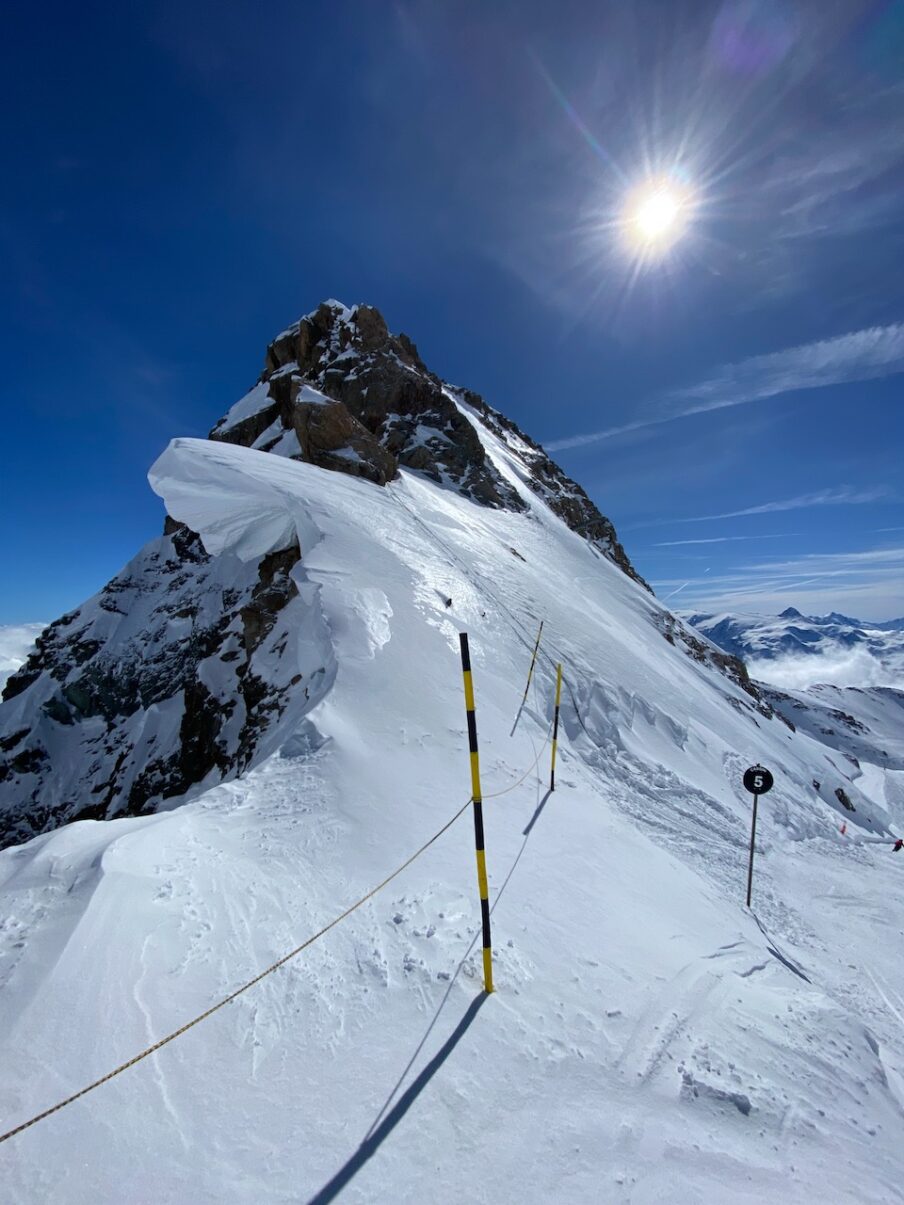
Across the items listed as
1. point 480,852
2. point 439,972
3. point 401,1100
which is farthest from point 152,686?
point 401,1100

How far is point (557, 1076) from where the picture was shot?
133 inches

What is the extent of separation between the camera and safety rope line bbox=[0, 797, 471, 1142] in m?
2.71

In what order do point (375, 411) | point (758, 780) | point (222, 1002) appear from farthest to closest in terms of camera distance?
point (375, 411)
point (758, 780)
point (222, 1002)

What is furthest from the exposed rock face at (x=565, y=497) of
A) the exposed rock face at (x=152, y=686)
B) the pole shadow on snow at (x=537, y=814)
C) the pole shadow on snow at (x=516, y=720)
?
the pole shadow on snow at (x=537, y=814)

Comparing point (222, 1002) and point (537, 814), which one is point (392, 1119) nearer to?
point (222, 1002)

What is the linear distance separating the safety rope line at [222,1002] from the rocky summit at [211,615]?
32.4ft

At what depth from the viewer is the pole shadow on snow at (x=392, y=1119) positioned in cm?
260

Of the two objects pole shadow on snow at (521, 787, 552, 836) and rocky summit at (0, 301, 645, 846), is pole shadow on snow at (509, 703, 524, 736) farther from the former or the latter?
rocky summit at (0, 301, 645, 846)

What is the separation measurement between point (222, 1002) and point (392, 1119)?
1426mm

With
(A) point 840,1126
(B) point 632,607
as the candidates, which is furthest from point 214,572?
(A) point 840,1126

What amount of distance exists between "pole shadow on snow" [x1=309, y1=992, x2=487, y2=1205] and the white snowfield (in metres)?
0.02

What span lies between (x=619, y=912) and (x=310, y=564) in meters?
10.7

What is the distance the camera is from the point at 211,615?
110 ft

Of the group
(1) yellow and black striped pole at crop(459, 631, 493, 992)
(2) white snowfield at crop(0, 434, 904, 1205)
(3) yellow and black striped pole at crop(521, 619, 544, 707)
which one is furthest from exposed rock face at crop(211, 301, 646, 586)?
(1) yellow and black striped pole at crop(459, 631, 493, 992)
